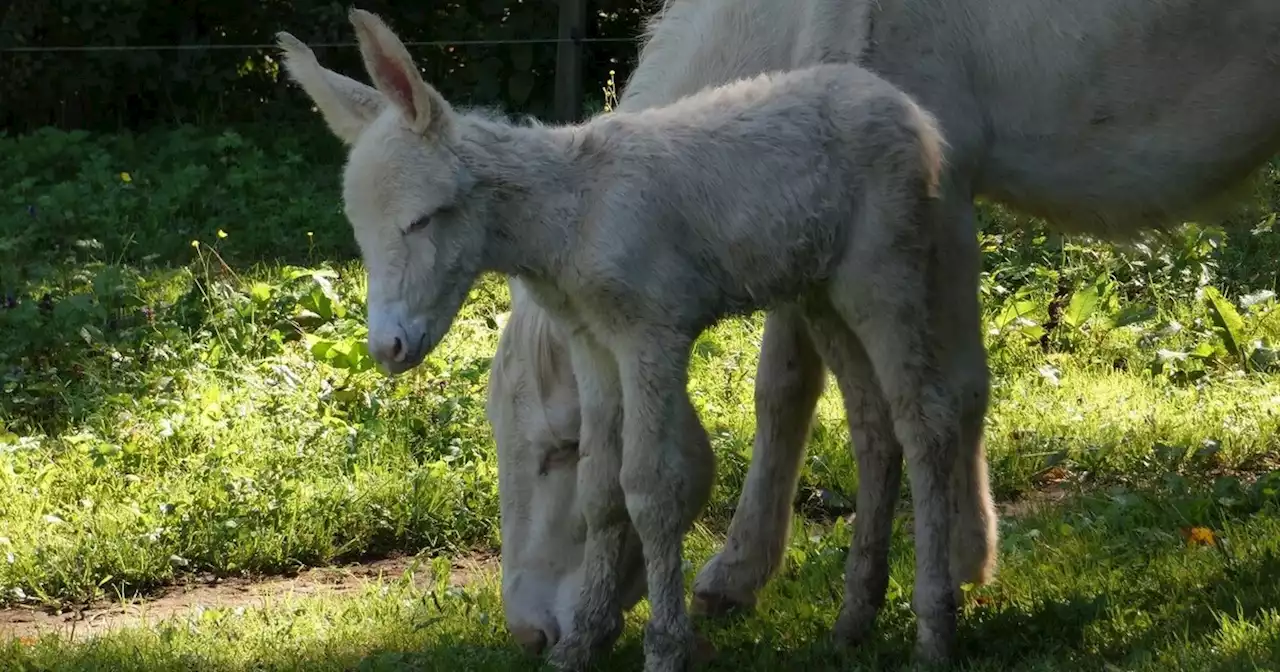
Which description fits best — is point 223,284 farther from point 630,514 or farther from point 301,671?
point 630,514

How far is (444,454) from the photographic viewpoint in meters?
6.22

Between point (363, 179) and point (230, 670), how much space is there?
1617 mm

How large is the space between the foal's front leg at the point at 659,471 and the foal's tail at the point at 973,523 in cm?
130

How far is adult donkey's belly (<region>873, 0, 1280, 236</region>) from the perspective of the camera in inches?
189

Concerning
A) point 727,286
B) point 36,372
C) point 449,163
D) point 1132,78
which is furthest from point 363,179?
point 36,372

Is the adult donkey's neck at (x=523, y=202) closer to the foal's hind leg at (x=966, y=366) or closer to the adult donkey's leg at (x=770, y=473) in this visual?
the foal's hind leg at (x=966, y=366)

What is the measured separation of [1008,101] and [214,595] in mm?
2931

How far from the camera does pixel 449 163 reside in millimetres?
3439

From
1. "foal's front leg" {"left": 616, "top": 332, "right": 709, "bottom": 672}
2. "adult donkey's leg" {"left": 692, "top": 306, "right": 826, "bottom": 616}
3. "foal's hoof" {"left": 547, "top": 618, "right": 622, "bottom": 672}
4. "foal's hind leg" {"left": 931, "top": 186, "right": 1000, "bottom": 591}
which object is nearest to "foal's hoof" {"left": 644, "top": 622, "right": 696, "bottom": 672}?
"foal's front leg" {"left": 616, "top": 332, "right": 709, "bottom": 672}

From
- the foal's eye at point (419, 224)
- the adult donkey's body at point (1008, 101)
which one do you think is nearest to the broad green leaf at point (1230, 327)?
the adult donkey's body at point (1008, 101)

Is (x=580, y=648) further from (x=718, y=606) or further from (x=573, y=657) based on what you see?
(x=718, y=606)

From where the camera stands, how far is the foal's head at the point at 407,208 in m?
3.37

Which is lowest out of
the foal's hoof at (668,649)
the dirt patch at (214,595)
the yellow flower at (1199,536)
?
the dirt patch at (214,595)

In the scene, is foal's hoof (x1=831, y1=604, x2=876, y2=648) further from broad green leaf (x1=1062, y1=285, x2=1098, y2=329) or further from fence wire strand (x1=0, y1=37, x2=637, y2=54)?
fence wire strand (x1=0, y1=37, x2=637, y2=54)
